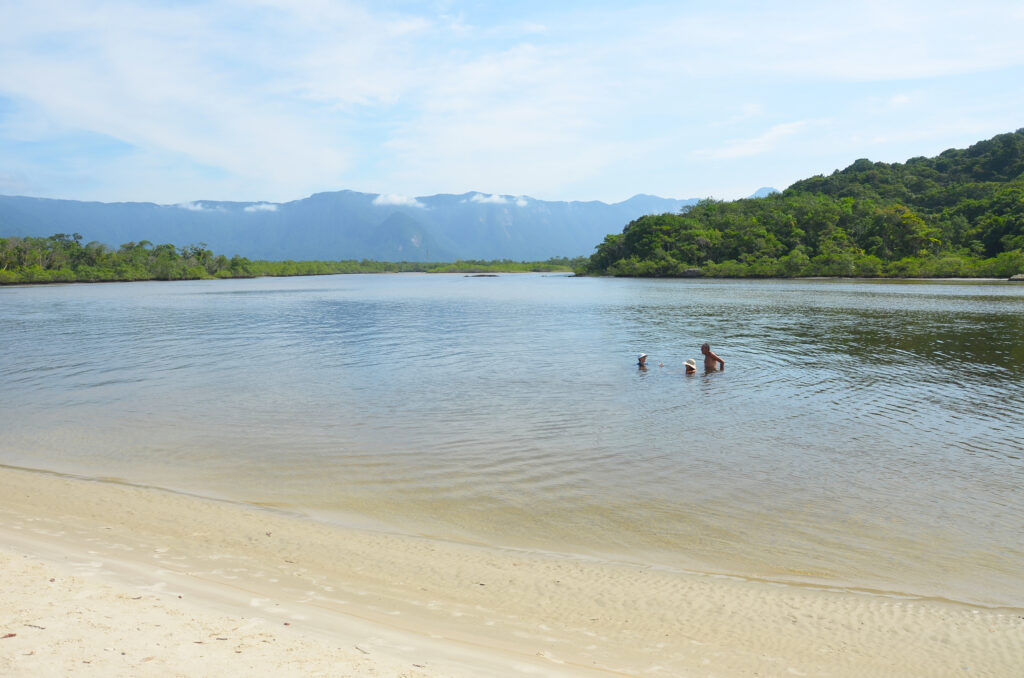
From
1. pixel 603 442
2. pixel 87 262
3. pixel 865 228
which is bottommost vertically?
pixel 603 442

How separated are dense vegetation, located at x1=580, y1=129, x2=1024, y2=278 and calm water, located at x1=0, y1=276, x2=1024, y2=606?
98.5m

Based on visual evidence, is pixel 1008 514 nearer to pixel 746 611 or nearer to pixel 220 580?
pixel 746 611

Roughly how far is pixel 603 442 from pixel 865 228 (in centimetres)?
13951

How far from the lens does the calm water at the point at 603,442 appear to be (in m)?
8.96

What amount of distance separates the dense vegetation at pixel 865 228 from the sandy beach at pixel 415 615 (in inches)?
4627

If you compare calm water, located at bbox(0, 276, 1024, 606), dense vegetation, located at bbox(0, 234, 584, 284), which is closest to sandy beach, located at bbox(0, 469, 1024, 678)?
calm water, located at bbox(0, 276, 1024, 606)

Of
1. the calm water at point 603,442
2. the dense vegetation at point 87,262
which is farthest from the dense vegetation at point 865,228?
the dense vegetation at point 87,262

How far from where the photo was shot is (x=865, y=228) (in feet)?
425

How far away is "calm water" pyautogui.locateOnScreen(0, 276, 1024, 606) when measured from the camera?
8961 millimetres

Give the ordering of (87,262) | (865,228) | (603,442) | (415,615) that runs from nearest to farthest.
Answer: (415,615) < (603,442) < (865,228) < (87,262)

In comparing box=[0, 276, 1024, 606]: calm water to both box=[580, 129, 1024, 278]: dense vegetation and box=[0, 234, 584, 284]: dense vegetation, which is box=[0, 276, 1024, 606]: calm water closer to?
box=[580, 129, 1024, 278]: dense vegetation

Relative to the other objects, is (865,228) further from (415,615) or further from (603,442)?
(415,615)

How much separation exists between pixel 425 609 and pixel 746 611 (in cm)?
355

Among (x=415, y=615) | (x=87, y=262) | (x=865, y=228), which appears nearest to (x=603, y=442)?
(x=415, y=615)
